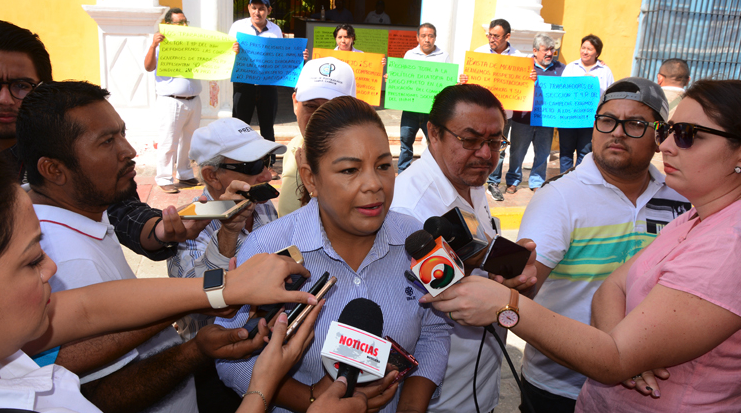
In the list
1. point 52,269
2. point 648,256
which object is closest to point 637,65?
point 648,256

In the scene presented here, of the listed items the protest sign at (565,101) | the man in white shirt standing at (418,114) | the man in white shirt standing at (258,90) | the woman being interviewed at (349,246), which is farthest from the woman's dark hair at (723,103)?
the man in white shirt standing at (418,114)

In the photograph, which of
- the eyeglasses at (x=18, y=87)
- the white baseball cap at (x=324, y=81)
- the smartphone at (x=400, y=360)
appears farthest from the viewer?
the white baseball cap at (x=324, y=81)

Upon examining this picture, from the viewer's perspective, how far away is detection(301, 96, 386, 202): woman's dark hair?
6.25 ft

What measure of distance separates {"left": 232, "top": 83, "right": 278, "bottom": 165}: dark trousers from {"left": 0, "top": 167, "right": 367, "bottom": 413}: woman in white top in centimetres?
624

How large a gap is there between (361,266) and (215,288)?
0.57 m

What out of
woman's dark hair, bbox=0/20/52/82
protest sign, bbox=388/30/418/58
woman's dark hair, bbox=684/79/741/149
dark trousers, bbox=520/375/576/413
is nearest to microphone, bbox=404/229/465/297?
woman's dark hair, bbox=684/79/741/149

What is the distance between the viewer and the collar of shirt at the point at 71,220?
184cm

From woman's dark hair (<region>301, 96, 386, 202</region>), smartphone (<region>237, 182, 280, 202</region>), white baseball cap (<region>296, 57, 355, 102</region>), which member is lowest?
smartphone (<region>237, 182, 280, 202</region>)

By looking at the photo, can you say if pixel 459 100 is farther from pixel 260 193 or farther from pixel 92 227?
pixel 92 227

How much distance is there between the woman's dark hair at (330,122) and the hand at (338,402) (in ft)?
2.65

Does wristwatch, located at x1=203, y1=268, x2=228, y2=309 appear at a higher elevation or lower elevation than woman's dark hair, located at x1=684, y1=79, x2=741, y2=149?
lower

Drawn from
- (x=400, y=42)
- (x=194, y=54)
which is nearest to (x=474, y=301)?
(x=194, y=54)

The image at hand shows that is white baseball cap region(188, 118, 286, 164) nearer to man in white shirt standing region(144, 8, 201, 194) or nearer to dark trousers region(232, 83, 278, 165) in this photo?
man in white shirt standing region(144, 8, 201, 194)

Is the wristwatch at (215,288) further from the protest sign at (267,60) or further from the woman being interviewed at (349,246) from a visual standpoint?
the protest sign at (267,60)
